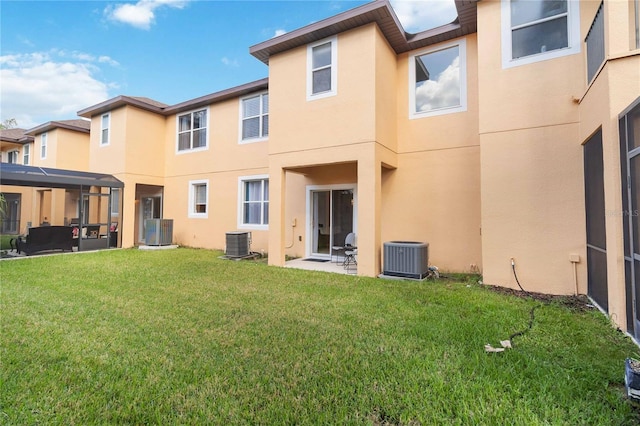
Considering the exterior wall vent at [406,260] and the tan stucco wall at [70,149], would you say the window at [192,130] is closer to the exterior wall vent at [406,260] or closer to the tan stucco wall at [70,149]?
the tan stucco wall at [70,149]

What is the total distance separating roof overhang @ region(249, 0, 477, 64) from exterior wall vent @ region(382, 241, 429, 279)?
5364mm

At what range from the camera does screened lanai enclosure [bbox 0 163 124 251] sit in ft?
35.8

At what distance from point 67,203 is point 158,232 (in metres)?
10.5

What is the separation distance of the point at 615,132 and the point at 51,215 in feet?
79.3

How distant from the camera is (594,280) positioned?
5117 millimetres

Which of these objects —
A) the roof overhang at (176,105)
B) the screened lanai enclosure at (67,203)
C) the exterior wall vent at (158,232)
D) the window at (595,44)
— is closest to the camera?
the window at (595,44)

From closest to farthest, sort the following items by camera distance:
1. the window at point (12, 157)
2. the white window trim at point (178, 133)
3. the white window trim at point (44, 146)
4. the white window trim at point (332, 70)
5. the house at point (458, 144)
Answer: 1. the house at point (458, 144)
2. the white window trim at point (332, 70)
3. the white window trim at point (178, 133)
4. the white window trim at point (44, 146)
5. the window at point (12, 157)

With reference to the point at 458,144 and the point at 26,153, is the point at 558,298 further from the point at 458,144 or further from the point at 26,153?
the point at 26,153

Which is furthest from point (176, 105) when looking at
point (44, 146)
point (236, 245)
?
point (44, 146)

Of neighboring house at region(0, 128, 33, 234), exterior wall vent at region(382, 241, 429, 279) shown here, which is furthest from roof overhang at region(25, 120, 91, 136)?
exterior wall vent at region(382, 241, 429, 279)

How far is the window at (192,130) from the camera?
41.9 ft

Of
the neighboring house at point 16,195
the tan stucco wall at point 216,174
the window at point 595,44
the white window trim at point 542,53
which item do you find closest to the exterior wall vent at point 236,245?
the tan stucco wall at point 216,174

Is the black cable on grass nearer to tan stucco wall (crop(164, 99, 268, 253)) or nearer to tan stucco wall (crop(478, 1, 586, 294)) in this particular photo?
tan stucco wall (crop(478, 1, 586, 294))

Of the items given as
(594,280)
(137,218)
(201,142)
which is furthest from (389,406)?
(137,218)
